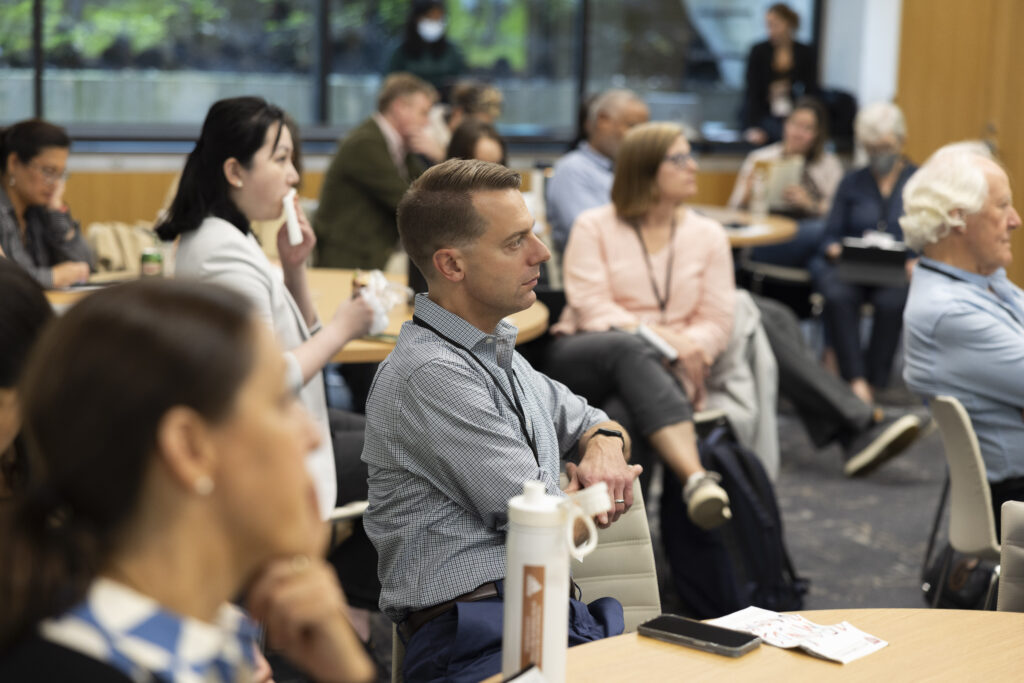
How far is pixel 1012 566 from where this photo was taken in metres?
1.97

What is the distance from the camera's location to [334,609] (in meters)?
0.99

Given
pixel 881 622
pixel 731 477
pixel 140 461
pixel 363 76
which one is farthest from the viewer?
pixel 363 76

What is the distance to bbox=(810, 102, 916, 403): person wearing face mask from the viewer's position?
6.23 m

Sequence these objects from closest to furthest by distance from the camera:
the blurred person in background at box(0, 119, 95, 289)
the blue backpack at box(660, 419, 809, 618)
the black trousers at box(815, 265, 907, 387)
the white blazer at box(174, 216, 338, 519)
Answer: the white blazer at box(174, 216, 338, 519)
the blue backpack at box(660, 419, 809, 618)
the blurred person in background at box(0, 119, 95, 289)
the black trousers at box(815, 265, 907, 387)

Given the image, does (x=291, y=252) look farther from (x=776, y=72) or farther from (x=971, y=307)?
(x=776, y=72)

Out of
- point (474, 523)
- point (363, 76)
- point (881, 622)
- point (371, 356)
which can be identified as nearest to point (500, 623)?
point (474, 523)

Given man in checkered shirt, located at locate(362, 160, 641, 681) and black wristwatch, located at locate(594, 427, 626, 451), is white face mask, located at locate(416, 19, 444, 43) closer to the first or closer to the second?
man in checkered shirt, located at locate(362, 160, 641, 681)

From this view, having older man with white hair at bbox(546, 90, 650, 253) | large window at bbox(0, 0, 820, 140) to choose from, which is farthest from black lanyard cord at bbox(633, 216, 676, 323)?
large window at bbox(0, 0, 820, 140)

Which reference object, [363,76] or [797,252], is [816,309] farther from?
[363,76]

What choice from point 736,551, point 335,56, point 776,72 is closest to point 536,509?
point 736,551

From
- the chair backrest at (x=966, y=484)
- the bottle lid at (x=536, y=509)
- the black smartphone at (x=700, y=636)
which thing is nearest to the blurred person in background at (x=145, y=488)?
the bottle lid at (x=536, y=509)

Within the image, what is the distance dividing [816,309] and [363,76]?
3.47 meters

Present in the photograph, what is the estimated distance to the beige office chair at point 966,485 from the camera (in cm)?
272

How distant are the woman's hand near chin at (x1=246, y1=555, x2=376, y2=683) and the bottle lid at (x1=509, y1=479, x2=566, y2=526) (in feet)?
1.11
